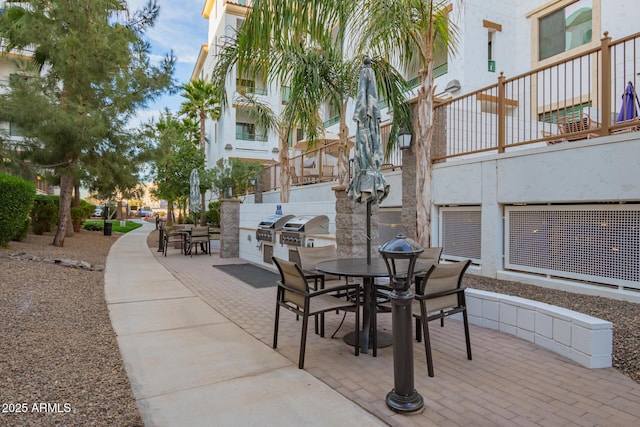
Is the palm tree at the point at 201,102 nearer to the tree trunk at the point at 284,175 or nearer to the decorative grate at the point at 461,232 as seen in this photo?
the tree trunk at the point at 284,175

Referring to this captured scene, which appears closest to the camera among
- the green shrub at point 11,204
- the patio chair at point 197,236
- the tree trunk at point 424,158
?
the tree trunk at point 424,158

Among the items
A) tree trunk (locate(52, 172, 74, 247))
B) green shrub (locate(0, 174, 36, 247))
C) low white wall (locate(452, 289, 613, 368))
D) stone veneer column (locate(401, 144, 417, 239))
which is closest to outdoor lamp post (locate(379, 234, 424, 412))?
low white wall (locate(452, 289, 613, 368))

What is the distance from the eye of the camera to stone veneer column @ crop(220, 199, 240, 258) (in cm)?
1201

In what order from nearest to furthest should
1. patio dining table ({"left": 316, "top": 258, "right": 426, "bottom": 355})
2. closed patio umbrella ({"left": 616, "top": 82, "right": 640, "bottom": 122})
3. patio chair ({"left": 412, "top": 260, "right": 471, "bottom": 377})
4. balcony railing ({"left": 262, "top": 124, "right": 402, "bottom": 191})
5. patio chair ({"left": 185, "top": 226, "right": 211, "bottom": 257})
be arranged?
patio chair ({"left": 412, "top": 260, "right": 471, "bottom": 377}) → patio dining table ({"left": 316, "top": 258, "right": 426, "bottom": 355}) → closed patio umbrella ({"left": 616, "top": 82, "right": 640, "bottom": 122}) → patio chair ({"left": 185, "top": 226, "right": 211, "bottom": 257}) → balcony railing ({"left": 262, "top": 124, "right": 402, "bottom": 191})

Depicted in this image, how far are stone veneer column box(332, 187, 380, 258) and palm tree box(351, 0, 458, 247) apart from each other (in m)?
1.30

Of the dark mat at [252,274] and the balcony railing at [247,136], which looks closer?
the dark mat at [252,274]

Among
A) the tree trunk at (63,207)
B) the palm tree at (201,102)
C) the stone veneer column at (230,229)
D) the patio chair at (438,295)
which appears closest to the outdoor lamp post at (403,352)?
the patio chair at (438,295)

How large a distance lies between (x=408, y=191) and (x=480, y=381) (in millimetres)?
5249

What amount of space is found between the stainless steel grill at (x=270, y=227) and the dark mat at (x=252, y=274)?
79cm

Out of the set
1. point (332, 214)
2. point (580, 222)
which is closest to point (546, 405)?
point (580, 222)

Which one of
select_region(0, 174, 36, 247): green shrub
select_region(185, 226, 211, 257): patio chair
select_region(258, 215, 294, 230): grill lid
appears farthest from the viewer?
select_region(185, 226, 211, 257): patio chair

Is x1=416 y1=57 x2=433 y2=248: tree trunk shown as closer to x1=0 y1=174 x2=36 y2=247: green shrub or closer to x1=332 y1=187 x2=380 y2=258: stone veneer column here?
x1=332 y1=187 x2=380 y2=258: stone veneer column

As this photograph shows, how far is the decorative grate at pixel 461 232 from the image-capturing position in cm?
729

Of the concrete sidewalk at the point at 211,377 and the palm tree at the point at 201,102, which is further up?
the palm tree at the point at 201,102
